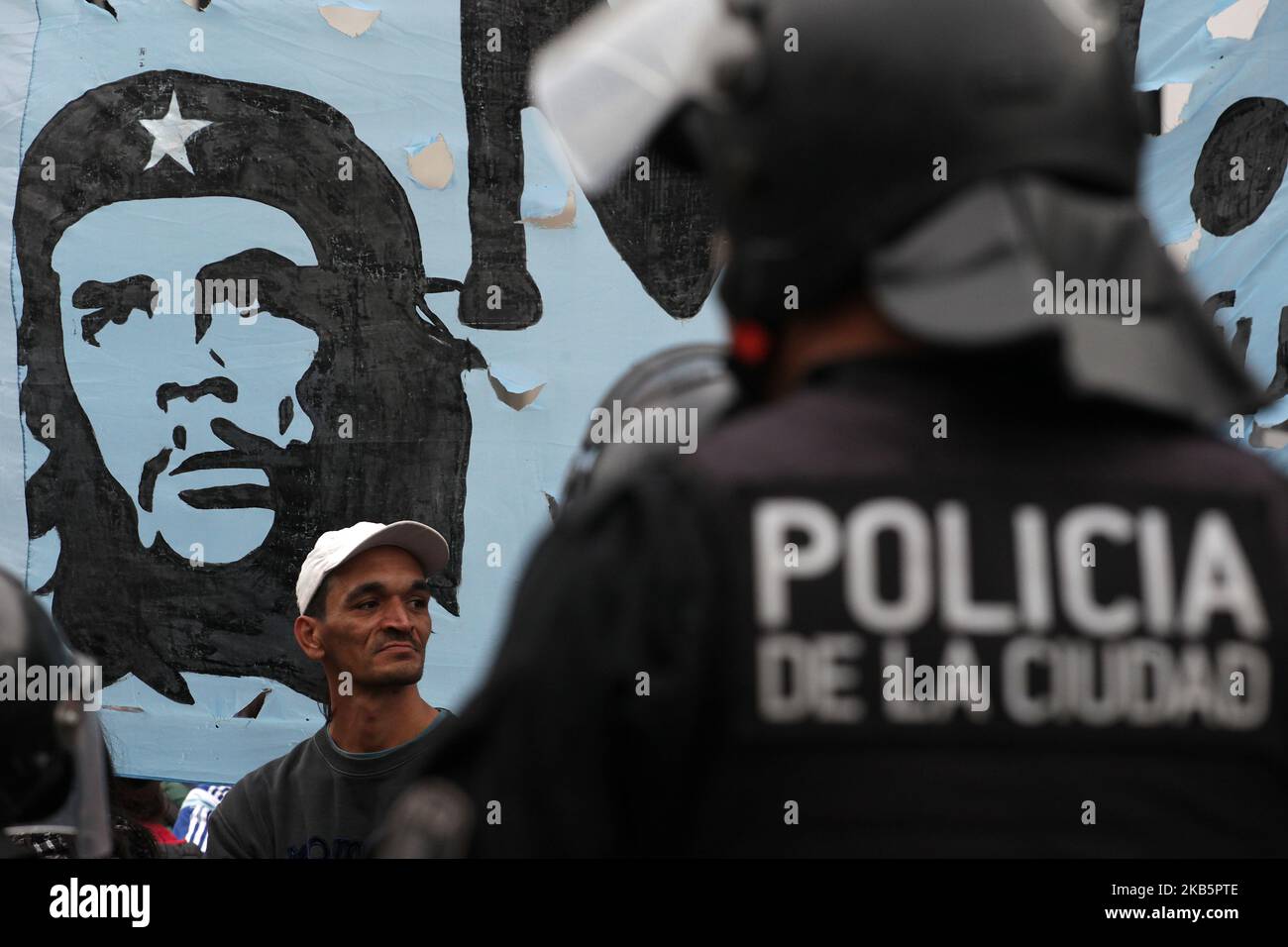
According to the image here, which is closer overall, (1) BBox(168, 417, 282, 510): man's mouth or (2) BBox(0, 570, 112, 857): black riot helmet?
(2) BBox(0, 570, 112, 857): black riot helmet

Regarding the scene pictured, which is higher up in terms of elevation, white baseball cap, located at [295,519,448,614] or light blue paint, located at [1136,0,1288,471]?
light blue paint, located at [1136,0,1288,471]

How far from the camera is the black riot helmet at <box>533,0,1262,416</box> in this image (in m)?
0.88

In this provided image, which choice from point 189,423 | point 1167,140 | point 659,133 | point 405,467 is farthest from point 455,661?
point 659,133

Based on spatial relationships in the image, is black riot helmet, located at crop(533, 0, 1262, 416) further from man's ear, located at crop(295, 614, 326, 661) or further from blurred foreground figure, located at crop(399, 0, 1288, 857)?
man's ear, located at crop(295, 614, 326, 661)

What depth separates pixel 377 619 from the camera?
3.24 meters

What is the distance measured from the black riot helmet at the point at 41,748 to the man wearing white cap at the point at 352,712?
938mm

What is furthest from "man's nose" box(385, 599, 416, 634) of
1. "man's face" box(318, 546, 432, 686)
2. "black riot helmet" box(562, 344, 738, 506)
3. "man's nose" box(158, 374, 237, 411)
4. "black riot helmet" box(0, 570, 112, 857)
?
"black riot helmet" box(562, 344, 738, 506)

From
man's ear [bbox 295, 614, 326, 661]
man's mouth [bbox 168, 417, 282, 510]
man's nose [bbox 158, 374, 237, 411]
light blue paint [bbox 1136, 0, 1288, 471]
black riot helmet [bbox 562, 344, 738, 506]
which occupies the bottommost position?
man's ear [bbox 295, 614, 326, 661]

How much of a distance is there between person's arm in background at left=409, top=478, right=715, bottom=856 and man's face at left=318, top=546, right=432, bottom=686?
233 cm

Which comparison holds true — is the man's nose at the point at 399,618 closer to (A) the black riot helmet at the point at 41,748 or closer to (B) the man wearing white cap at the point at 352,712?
(B) the man wearing white cap at the point at 352,712

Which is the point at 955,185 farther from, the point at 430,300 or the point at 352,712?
the point at 430,300

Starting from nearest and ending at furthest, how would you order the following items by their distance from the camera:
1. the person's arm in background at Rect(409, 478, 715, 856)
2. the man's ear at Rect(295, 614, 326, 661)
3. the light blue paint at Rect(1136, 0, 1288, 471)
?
the person's arm in background at Rect(409, 478, 715, 856) → the man's ear at Rect(295, 614, 326, 661) → the light blue paint at Rect(1136, 0, 1288, 471)

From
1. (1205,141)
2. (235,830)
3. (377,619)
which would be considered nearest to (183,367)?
(377,619)
